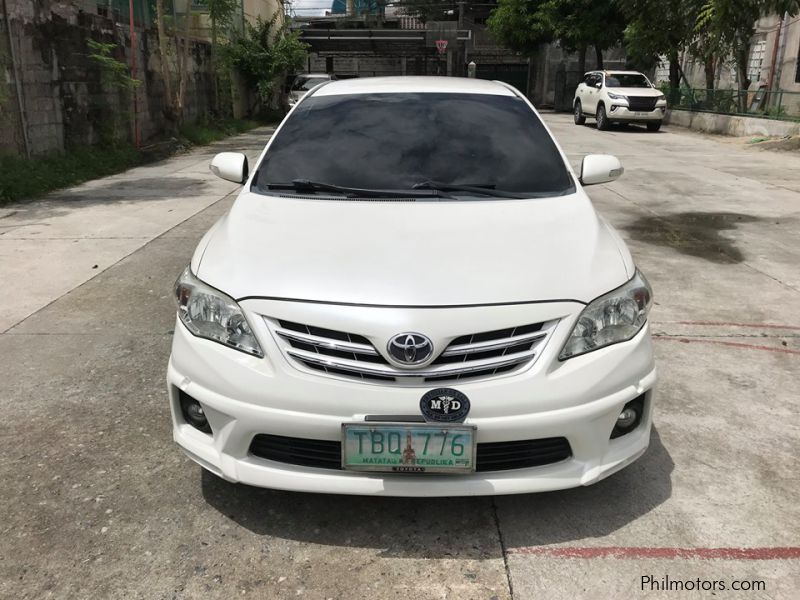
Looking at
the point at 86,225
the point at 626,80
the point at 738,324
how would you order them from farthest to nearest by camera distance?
1. the point at 626,80
2. the point at 86,225
3. the point at 738,324

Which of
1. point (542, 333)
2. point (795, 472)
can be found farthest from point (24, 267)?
point (795, 472)

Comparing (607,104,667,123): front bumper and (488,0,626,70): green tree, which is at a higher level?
(488,0,626,70): green tree

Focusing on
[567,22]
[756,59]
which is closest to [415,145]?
[756,59]

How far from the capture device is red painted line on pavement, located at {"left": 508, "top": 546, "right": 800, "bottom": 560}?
2.46 metres

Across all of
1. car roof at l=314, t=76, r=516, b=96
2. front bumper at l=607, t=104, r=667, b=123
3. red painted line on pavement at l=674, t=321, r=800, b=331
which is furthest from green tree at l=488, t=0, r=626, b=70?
car roof at l=314, t=76, r=516, b=96

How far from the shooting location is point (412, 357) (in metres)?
2.28

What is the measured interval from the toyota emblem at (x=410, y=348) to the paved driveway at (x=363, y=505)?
717 mm

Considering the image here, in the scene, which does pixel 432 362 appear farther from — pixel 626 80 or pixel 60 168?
pixel 626 80

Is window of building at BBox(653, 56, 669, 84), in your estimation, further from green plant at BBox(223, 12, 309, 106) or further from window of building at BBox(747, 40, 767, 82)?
green plant at BBox(223, 12, 309, 106)

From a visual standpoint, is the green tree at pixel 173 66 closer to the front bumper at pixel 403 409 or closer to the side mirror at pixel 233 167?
the side mirror at pixel 233 167

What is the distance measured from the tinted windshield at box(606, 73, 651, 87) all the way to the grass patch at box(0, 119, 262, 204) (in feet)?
43.2

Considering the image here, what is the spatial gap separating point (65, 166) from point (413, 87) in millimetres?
8674

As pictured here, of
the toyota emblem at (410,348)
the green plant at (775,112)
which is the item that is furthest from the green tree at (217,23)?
the toyota emblem at (410,348)

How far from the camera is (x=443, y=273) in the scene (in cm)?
249
